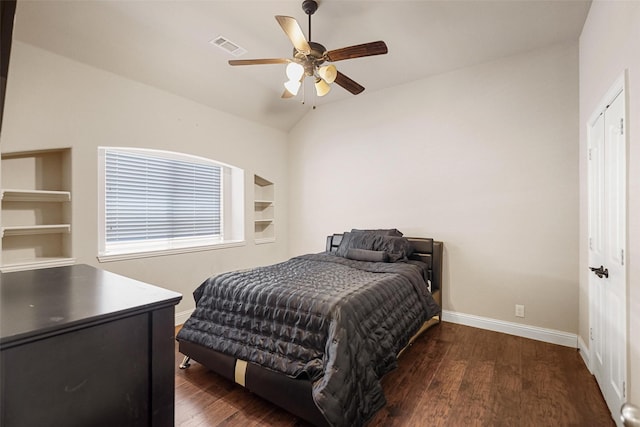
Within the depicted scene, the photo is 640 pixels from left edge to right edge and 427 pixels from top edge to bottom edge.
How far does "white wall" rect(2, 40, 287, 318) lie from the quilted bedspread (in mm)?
1248

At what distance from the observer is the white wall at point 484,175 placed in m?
2.92

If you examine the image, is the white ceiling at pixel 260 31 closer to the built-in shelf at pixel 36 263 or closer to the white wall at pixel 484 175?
the white wall at pixel 484 175

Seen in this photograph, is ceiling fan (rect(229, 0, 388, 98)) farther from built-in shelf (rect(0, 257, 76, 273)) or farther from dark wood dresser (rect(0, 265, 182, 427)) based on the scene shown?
built-in shelf (rect(0, 257, 76, 273))

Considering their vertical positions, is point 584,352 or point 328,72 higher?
point 328,72

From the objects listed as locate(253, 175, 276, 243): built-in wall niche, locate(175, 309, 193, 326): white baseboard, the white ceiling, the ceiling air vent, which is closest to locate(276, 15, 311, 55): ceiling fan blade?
the white ceiling

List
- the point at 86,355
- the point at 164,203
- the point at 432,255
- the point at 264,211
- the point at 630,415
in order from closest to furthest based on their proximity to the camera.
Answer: the point at 630,415 → the point at 86,355 → the point at 432,255 → the point at 164,203 → the point at 264,211

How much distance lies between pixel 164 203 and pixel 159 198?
0.28 ft

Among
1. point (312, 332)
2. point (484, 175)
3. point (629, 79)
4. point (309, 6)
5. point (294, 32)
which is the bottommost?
point (312, 332)

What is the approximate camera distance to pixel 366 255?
3.36 meters

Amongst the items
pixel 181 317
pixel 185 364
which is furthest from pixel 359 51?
pixel 181 317

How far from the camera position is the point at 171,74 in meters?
3.22

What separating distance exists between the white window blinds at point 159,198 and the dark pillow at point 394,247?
92.8 inches

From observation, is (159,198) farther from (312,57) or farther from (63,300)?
(63,300)

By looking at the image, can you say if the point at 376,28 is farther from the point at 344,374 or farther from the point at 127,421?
the point at 127,421
